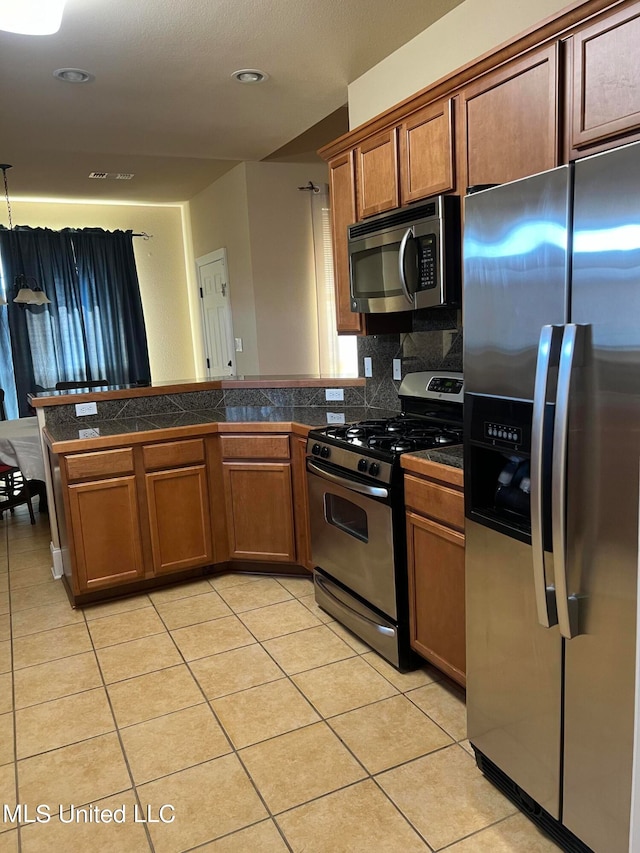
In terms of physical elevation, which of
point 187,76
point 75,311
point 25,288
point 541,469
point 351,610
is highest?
point 187,76

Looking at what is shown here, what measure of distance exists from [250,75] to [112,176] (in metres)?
2.63

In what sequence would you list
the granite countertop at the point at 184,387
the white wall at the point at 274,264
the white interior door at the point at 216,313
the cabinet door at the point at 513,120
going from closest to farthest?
the cabinet door at the point at 513,120 → the granite countertop at the point at 184,387 → the white wall at the point at 274,264 → the white interior door at the point at 216,313

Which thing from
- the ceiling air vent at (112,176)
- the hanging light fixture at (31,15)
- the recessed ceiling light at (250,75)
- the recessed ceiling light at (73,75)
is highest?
the ceiling air vent at (112,176)

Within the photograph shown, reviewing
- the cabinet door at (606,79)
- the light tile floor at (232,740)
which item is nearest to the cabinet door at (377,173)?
the cabinet door at (606,79)

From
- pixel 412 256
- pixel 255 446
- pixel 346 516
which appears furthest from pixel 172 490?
pixel 412 256

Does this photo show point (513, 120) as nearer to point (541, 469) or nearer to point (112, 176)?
point (541, 469)

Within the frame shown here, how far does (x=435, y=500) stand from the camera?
217 centimetres

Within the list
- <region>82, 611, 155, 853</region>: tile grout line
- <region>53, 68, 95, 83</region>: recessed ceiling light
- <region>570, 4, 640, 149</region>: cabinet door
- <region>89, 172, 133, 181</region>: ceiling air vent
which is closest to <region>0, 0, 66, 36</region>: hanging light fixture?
<region>53, 68, 95, 83</region>: recessed ceiling light

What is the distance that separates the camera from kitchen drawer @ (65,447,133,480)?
3032 millimetres

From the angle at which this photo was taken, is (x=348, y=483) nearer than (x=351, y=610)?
Yes

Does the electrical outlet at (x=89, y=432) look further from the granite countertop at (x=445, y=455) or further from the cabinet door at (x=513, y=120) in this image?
the cabinet door at (x=513, y=120)

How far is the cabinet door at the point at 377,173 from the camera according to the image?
8.96ft

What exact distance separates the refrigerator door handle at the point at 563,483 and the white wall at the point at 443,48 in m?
1.46

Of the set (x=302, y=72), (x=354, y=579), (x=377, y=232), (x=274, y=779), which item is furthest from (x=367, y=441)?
(x=302, y=72)
